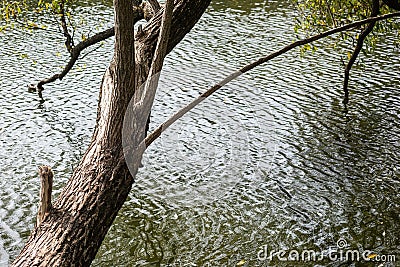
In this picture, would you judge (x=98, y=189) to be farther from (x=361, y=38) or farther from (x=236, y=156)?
(x=361, y=38)

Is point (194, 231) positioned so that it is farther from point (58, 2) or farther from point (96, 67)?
point (96, 67)

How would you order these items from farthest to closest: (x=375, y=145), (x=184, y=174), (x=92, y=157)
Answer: (x=375, y=145), (x=184, y=174), (x=92, y=157)

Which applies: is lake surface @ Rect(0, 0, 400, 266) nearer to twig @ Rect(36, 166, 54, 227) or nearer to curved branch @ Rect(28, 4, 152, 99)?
curved branch @ Rect(28, 4, 152, 99)

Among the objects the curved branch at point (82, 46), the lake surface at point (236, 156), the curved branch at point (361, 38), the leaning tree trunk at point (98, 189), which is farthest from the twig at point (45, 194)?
the curved branch at point (361, 38)

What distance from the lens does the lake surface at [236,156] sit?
817 centimetres

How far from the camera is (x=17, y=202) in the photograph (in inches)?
376

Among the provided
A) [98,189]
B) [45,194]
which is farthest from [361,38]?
[45,194]

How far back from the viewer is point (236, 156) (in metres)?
10.9

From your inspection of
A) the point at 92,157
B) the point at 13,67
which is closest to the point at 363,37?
the point at 92,157

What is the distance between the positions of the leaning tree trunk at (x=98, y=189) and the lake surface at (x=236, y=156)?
261cm

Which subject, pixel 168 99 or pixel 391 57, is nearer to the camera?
pixel 168 99

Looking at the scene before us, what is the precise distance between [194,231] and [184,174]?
6.34ft

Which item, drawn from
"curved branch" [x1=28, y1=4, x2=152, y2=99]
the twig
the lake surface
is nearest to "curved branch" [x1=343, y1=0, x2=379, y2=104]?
the lake surface

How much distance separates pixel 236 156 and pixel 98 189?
5.84m
